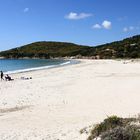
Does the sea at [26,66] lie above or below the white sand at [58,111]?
above

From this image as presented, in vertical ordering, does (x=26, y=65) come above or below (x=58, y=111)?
above

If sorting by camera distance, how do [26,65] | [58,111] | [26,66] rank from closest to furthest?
1. [58,111]
2. [26,66]
3. [26,65]

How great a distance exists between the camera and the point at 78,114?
14.5 meters

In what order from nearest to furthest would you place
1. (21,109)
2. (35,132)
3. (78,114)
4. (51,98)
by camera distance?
1. (35,132)
2. (78,114)
3. (21,109)
4. (51,98)

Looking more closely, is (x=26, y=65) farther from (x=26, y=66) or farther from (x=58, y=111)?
(x=58, y=111)

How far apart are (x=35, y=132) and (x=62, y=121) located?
1.91 metres

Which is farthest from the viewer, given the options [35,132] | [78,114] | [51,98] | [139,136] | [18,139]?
[51,98]

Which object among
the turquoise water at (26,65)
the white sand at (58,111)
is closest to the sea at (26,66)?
the turquoise water at (26,65)

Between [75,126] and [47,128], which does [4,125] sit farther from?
[75,126]

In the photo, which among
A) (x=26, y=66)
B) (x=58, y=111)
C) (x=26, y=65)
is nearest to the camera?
(x=58, y=111)

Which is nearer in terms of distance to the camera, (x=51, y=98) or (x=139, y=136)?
(x=139, y=136)

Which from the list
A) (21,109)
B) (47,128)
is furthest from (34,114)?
(47,128)

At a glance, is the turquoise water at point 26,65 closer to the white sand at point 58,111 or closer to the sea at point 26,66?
the sea at point 26,66

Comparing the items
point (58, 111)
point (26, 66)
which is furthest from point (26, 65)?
point (58, 111)
